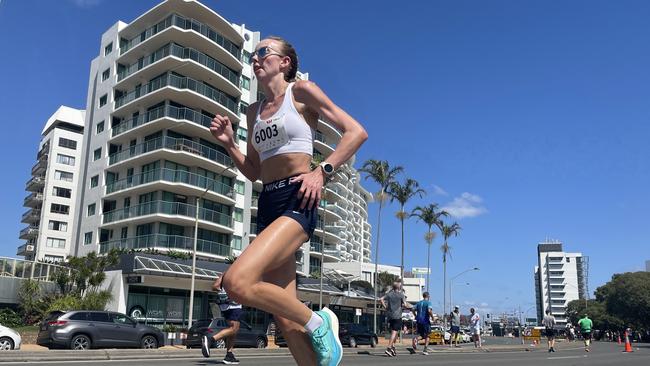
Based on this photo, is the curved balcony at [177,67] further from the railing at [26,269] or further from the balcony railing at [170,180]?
the railing at [26,269]

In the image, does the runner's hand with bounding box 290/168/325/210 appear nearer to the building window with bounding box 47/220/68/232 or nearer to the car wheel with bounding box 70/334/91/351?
the car wheel with bounding box 70/334/91/351

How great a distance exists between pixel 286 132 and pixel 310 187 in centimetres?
53

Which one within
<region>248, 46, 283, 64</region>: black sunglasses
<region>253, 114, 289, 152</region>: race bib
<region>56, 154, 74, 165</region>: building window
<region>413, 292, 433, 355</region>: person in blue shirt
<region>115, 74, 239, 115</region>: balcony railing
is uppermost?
<region>56, 154, 74, 165</region>: building window

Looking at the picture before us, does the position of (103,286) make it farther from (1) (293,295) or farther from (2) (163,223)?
(1) (293,295)

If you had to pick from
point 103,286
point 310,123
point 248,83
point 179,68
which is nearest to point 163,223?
point 103,286

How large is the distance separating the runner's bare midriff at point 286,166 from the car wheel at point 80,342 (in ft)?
63.5

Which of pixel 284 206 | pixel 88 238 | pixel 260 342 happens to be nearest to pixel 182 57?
pixel 88 238

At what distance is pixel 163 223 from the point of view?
48.3 metres

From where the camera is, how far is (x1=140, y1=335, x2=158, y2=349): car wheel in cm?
2252

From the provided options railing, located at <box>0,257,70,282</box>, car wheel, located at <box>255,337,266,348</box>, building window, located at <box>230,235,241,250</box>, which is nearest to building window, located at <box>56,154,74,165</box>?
building window, located at <box>230,235,241,250</box>

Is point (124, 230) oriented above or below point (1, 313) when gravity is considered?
above

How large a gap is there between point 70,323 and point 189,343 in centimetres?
685

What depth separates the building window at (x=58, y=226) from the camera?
83.4 meters

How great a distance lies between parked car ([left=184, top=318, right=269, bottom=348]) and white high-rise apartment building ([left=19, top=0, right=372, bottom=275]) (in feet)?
60.9
